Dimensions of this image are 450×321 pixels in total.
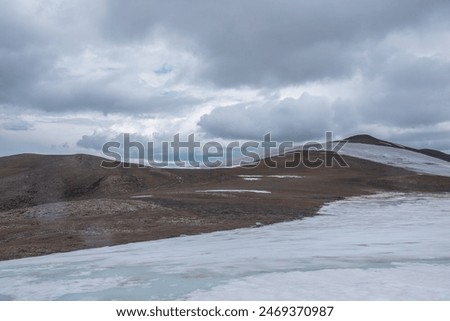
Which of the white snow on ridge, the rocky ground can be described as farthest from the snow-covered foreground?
Result: the white snow on ridge

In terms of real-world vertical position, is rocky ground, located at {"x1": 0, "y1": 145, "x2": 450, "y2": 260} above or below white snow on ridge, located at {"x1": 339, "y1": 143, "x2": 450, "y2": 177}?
below

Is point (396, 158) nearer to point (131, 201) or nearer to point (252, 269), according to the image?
point (131, 201)

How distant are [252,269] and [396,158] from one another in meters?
90.8

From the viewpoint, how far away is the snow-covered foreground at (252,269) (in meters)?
9.16

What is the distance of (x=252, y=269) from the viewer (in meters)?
11.5

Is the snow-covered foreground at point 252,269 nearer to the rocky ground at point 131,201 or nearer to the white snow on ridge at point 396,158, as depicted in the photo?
the rocky ground at point 131,201

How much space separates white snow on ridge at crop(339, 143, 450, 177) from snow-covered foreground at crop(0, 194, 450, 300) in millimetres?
72313

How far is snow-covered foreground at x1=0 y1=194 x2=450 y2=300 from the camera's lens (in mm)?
9156

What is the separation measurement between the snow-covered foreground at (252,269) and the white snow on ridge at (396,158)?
7231 centimetres

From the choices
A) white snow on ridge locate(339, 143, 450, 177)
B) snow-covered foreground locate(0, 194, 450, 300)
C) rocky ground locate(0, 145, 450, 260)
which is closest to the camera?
snow-covered foreground locate(0, 194, 450, 300)

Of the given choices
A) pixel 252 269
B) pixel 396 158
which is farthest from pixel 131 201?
pixel 396 158

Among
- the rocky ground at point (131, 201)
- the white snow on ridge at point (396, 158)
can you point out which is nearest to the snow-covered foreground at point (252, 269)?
the rocky ground at point (131, 201)

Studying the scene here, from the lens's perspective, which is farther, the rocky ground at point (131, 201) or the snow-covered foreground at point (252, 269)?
the rocky ground at point (131, 201)

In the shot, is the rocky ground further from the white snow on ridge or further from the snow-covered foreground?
the white snow on ridge
